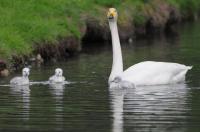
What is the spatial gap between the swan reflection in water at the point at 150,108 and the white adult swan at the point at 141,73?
0.32 m

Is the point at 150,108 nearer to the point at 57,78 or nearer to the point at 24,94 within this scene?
the point at 24,94

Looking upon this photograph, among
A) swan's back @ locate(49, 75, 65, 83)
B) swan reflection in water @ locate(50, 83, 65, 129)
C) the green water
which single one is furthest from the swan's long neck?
swan reflection in water @ locate(50, 83, 65, 129)

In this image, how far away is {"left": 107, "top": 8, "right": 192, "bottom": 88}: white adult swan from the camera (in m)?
20.5

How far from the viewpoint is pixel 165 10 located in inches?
1650

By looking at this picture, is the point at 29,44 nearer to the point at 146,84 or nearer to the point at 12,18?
the point at 12,18

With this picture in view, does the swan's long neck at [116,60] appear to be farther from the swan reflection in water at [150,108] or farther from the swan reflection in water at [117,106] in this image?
the swan reflection in water at [117,106]

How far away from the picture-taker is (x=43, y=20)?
2894cm

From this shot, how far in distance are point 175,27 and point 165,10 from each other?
16.0 ft

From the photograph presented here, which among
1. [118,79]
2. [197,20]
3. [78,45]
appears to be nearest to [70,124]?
[118,79]

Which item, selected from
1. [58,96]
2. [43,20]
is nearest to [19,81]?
[58,96]

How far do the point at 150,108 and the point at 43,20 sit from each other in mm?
12933

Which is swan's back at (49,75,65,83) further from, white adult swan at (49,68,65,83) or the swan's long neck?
the swan's long neck

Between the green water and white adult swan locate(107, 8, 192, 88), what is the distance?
0.36m

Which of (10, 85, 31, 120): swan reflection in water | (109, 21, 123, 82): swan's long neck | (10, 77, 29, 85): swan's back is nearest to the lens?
(10, 85, 31, 120): swan reflection in water
